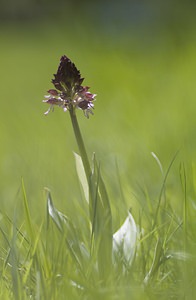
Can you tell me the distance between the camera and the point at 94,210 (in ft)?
4.06

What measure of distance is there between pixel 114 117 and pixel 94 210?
2.54 m

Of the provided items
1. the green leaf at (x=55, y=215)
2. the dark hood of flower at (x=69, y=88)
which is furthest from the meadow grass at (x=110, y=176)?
the dark hood of flower at (x=69, y=88)

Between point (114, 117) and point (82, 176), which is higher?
point (114, 117)

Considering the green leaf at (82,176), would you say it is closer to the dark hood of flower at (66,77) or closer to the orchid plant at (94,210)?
the orchid plant at (94,210)

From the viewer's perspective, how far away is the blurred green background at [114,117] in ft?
7.41

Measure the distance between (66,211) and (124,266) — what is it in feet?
1.55

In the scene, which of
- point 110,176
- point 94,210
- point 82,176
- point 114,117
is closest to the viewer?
point 94,210

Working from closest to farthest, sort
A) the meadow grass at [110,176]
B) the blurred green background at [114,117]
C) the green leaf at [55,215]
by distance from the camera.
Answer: the meadow grass at [110,176]
the green leaf at [55,215]
the blurred green background at [114,117]

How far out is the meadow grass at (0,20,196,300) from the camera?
1.14 m

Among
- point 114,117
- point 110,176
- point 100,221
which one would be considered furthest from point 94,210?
point 114,117

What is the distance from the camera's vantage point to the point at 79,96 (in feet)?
4.31

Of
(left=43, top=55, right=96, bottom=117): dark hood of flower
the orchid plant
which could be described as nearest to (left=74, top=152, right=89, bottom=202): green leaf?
the orchid plant

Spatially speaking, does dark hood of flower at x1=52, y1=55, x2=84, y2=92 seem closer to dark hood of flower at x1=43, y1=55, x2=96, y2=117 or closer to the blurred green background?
dark hood of flower at x1=43, y1=55, x2=96, y2=117

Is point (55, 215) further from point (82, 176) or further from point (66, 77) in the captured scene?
point (66, 77)
